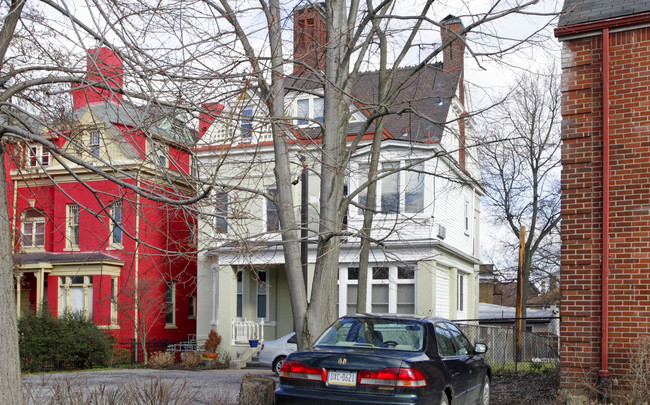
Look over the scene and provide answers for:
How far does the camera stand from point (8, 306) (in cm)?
764

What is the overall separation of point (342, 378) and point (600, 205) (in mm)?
4760

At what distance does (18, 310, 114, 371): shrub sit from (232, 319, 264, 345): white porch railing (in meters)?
4.42

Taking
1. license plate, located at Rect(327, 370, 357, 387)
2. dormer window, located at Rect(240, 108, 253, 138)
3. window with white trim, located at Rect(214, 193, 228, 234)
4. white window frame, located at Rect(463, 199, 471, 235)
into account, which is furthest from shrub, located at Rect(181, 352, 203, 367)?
dormer window, located at Rect(240, 108, 253, 138)

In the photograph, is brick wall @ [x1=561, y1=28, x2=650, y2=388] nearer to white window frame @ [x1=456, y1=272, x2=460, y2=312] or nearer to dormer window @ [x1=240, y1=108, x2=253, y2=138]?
dormer window @ [x1=240, y1=108, x2=253, y2=138]

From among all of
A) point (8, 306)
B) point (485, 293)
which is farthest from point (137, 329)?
point (485, 293)

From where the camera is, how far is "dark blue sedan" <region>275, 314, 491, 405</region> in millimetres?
7398

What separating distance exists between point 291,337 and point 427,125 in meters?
9.48

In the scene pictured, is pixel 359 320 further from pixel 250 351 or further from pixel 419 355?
pixel 250 351

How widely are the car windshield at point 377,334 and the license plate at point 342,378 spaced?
66 centimetres

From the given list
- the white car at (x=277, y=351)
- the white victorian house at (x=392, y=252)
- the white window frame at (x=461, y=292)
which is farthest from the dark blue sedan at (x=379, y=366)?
the white window frame at (x=461, y=292)

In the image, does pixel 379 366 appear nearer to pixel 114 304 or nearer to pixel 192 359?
pixel 192 359

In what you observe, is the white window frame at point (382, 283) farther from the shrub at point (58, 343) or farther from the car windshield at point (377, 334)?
the car windshield at point (377, 334)

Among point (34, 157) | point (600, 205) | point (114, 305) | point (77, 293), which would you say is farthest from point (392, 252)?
point (77, 293)

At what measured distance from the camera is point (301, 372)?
783 centimetres
